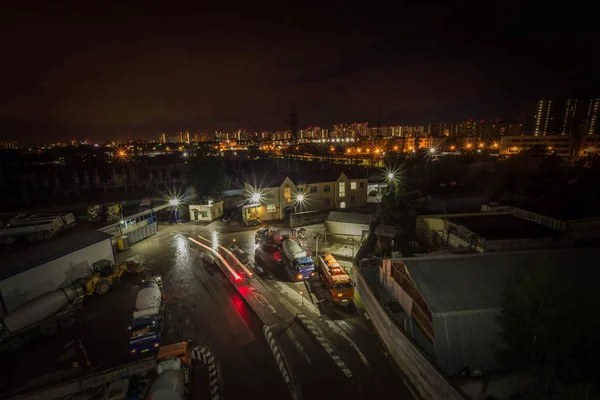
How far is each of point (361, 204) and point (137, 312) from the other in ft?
109

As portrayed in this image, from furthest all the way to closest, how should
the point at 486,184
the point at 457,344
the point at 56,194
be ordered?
1. the point at 56,194
2. the point at 486,184
3. the point at 457,344

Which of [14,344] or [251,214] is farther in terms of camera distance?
[251,214]

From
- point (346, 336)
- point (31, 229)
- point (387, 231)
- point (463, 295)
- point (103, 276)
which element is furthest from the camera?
point (31, 229)

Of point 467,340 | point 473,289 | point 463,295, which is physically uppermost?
point 473,289

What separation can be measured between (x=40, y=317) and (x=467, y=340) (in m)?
22.5

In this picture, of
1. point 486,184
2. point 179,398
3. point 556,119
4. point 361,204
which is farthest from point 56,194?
point 556,119

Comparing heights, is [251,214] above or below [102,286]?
above

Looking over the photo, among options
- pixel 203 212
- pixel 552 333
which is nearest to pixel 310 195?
pixel 203 212

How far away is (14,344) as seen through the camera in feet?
51.7

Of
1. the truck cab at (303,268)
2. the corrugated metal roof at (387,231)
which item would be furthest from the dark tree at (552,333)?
the corrugated metal roof at (387,231)

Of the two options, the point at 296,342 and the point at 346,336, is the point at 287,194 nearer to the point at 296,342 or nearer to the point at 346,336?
the point at 346,336

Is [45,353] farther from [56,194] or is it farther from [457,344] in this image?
[56,194]

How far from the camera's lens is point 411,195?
41562 millimetres

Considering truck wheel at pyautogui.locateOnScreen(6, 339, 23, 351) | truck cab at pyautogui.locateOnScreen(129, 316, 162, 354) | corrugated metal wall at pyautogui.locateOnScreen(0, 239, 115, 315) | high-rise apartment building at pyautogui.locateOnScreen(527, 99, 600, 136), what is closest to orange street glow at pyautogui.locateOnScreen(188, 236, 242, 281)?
truck cab at pyautogui.locateOnScreen(129, 316, 162, 354)
